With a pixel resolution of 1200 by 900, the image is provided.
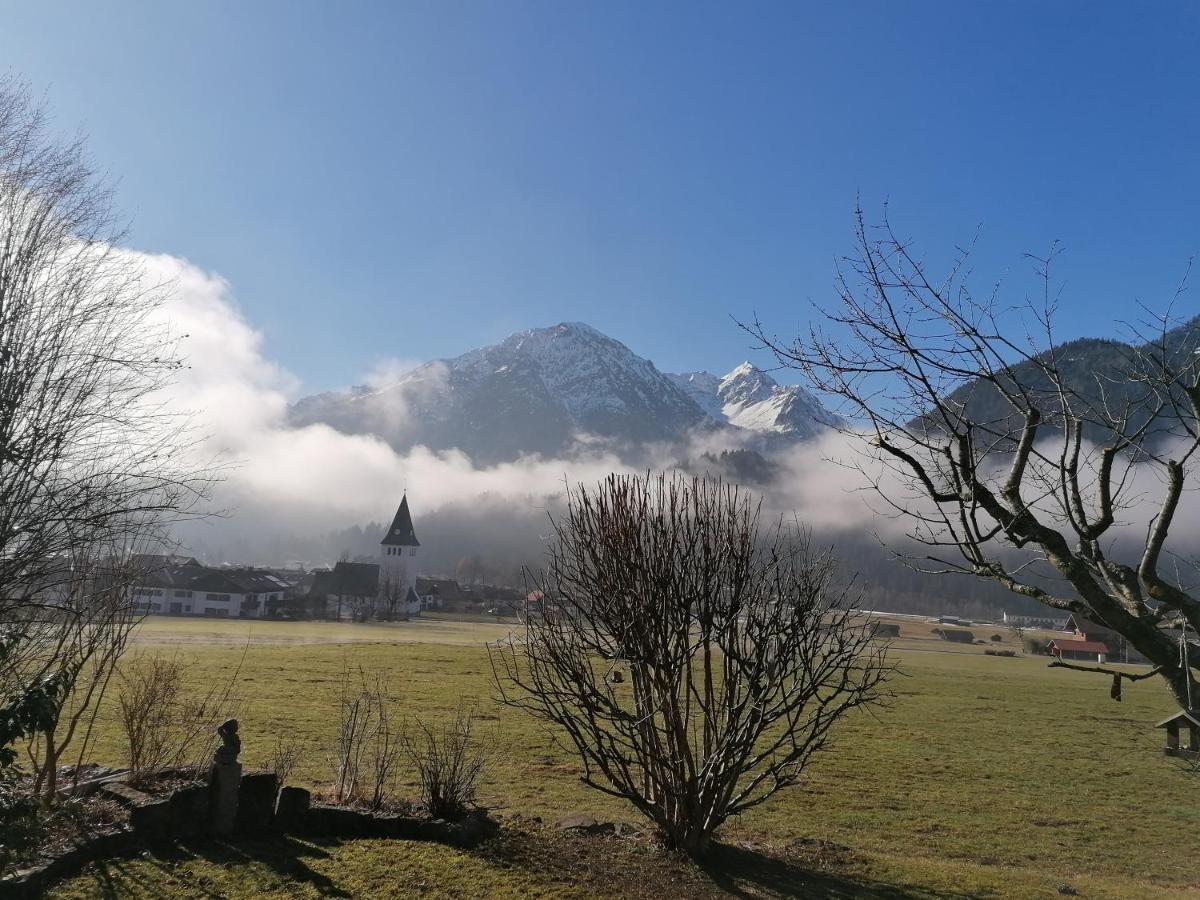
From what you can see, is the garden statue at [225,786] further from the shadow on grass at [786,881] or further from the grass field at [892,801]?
the shadow on grass at [786,881]

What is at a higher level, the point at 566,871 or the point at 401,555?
the point at 401,555

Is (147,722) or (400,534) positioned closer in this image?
(147,722)

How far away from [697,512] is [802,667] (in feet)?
6.98

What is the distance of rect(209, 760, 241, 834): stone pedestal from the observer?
26.8 feet

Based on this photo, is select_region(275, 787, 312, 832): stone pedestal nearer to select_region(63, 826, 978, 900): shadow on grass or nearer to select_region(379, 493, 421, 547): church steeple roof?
select_region(63, 826, 978, 900): shadow on grass

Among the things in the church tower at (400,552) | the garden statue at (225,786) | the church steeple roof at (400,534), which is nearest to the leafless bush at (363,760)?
the garden statue at (225,786)

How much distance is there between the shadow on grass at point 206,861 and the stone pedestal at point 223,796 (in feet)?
0.67

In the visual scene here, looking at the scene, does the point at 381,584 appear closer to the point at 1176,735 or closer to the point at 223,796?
the point at 223,796

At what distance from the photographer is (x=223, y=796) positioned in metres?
8.23

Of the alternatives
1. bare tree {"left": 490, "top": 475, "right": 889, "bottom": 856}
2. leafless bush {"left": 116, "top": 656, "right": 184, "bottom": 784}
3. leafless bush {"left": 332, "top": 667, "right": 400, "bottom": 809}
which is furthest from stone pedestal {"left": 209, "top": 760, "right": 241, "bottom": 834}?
bare tree {"left": 490, "top": 475, "right": 889, "bottom": 856}

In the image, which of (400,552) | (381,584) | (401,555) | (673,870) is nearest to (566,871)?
(673,870)

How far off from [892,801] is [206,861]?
1321cm

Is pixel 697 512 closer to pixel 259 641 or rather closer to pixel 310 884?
pixel 310 884

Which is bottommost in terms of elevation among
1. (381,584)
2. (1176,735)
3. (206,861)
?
(381,584)
